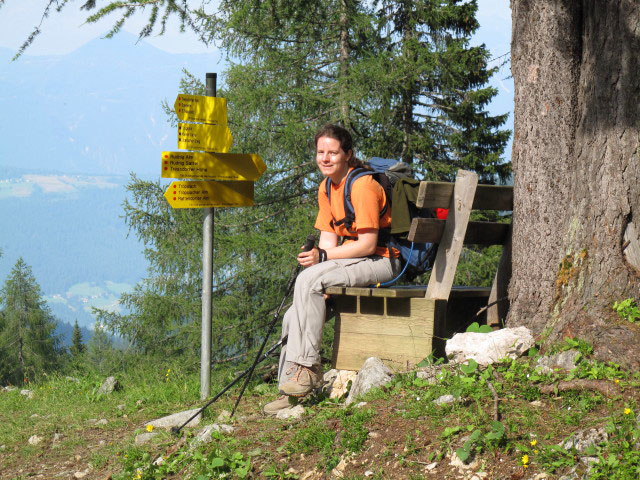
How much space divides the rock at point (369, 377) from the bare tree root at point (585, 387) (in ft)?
3.92

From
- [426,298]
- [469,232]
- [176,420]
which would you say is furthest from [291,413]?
[469,232]

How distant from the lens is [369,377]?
16.4ft

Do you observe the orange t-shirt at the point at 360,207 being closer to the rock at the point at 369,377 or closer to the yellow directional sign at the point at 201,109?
the rock at the point at 369,377

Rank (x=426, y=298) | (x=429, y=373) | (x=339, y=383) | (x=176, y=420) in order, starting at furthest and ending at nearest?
(x=176, y=420)
(x=339, y=383)
(x=426, y=298)
(x=429, y=373)

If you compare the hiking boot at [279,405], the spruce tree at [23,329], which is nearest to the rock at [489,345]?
the hiking boot at [279,405]

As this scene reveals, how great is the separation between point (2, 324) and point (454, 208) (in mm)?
46532

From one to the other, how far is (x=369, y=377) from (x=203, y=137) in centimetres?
253

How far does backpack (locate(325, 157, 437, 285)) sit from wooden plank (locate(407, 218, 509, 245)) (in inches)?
6.6

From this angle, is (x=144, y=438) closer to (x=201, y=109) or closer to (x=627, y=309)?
(x=201, y=109)

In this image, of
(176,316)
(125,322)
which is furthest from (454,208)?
(125,322)

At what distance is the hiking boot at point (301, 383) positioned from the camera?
5.13m

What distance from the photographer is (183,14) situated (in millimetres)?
6918

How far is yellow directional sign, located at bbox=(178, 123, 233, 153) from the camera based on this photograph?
600 centimetres

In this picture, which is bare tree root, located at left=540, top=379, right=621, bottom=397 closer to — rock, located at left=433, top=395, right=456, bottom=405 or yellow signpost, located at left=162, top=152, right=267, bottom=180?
rock, located at left=433, top=395, right=456, bottom=405
